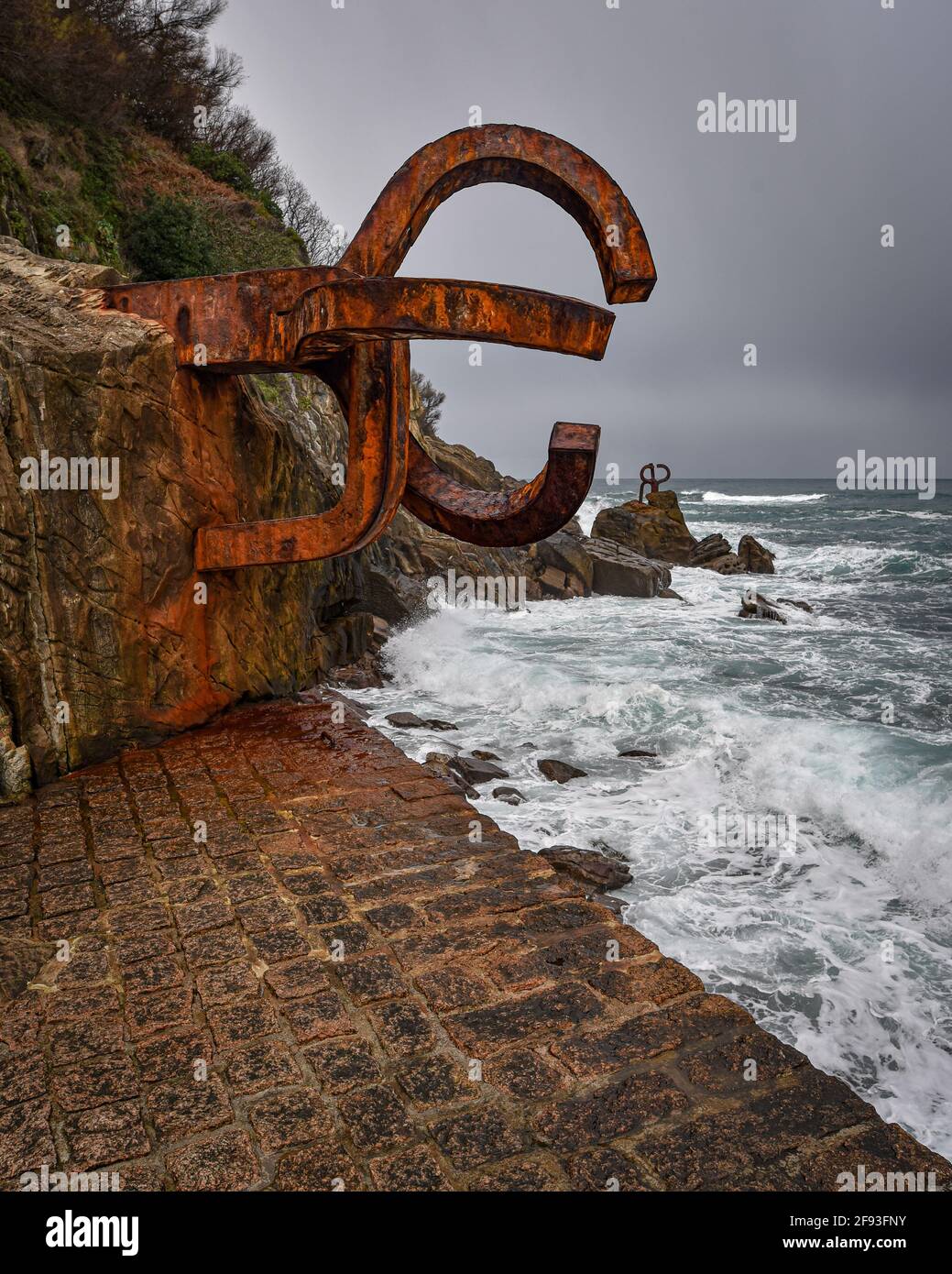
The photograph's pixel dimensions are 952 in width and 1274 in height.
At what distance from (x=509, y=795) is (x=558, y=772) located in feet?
→ 2.25

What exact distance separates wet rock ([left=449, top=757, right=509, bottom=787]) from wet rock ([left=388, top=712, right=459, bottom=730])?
102cm

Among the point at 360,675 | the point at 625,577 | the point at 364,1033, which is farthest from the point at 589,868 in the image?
the point at 625,577

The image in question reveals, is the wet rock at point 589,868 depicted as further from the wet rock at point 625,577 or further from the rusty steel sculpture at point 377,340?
the wet rock at point 625,577

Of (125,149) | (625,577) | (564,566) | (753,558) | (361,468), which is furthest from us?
(753,558)

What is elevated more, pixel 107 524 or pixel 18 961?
pixel 107 524

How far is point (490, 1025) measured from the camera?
2367 millimetres

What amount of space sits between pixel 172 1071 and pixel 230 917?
2.34 feet

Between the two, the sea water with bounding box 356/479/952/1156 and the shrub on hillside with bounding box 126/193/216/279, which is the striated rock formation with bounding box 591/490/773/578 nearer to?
the sea water with bounding box 356/479/952/1156

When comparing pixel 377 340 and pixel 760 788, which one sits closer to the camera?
pixel 377 340

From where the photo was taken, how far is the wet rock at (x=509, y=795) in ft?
19.6

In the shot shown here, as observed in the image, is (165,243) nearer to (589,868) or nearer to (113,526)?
(113,526)

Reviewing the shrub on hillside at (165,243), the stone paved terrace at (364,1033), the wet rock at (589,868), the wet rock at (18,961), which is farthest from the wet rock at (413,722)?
the shrub on hillside at (165,243)

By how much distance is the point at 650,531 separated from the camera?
22.8 m

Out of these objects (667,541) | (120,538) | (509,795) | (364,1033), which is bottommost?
(509,795)
